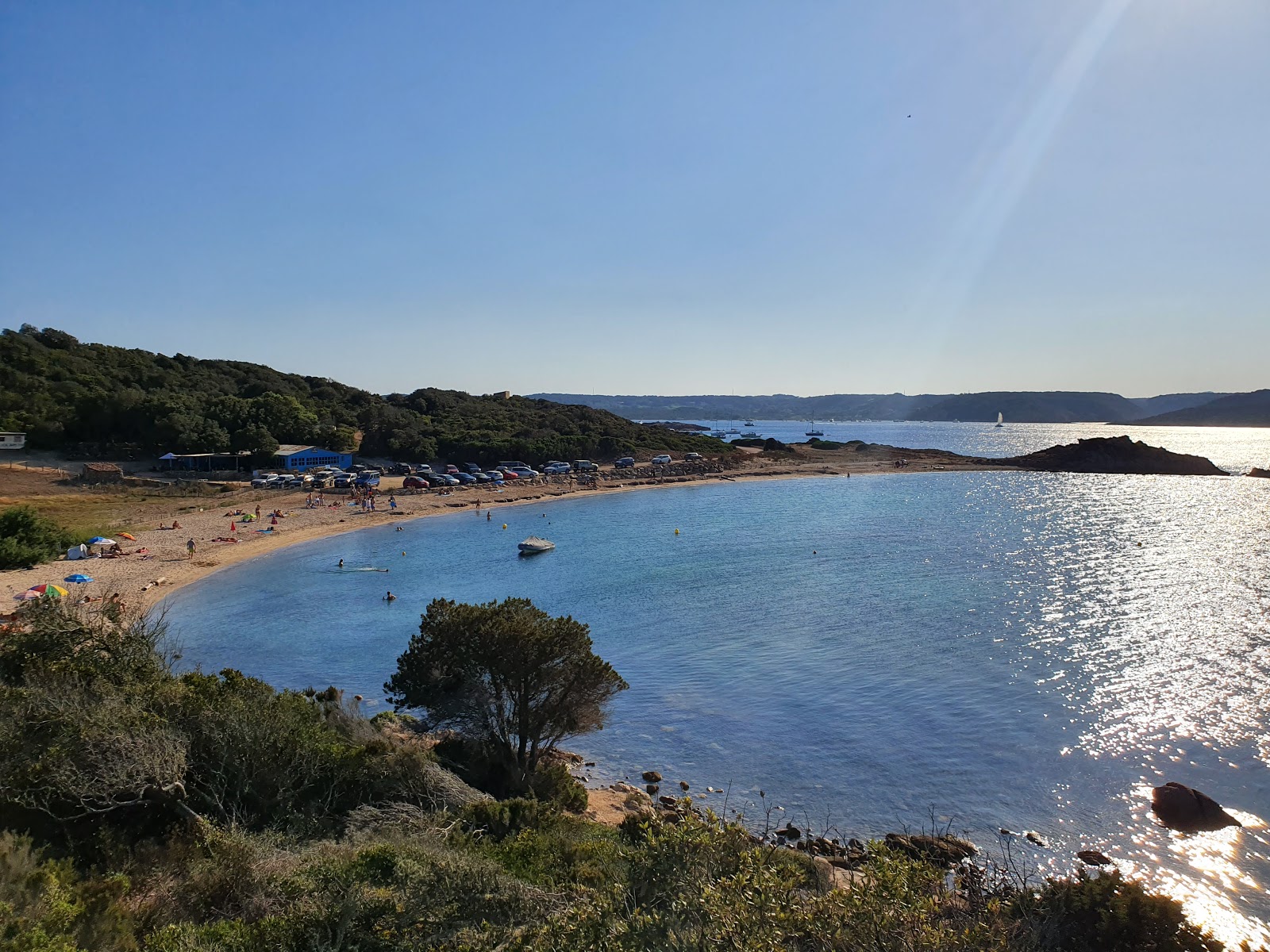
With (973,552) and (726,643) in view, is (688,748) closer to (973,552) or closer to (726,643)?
(726,643)

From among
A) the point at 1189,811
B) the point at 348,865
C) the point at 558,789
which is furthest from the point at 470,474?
the point at 348,865

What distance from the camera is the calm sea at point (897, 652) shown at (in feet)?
50.8

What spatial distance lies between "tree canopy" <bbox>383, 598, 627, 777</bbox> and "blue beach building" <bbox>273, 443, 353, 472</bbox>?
54589 mm

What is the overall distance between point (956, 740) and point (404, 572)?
27.1 m

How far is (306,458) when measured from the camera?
218ft

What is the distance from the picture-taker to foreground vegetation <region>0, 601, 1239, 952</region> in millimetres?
5938

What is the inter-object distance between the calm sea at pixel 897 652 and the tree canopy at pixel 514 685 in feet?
10.6

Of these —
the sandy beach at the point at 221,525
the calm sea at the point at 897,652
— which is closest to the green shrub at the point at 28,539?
the sandy beach at the point at 221,525

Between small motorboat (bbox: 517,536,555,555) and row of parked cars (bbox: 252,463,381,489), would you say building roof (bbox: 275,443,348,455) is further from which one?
small motorboat (bbox: 517,536,555,555)

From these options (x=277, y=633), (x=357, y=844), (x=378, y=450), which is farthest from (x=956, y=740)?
(x=378, y=450)

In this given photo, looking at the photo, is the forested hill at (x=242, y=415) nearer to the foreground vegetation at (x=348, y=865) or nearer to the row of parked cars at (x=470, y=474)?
the row of parked cars at (x=470, y=474)

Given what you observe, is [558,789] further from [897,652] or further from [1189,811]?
[897,652]

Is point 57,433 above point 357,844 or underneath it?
above

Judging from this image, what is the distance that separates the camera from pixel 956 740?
1820cm
